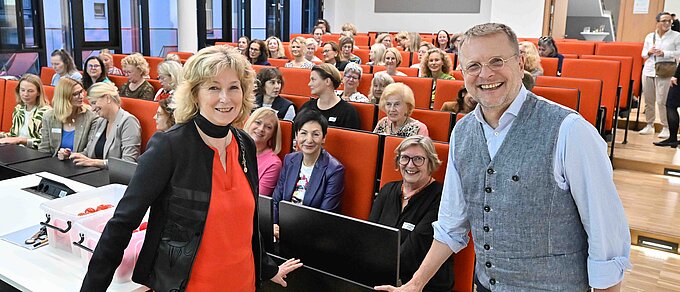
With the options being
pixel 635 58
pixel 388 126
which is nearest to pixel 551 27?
pixel 635 58

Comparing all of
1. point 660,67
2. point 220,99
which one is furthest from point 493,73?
point 660,67

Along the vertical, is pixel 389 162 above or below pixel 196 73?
below

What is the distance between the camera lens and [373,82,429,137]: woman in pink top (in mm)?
3539

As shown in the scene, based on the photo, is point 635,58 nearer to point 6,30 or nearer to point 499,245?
point 499,245

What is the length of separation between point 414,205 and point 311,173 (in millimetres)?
667

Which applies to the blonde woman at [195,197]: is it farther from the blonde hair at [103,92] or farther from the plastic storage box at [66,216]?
the blonde hair at [103,92]

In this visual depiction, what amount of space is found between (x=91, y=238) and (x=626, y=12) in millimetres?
10751

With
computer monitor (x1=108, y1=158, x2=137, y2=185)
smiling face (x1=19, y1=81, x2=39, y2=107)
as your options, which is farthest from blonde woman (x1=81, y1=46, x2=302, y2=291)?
smiling face (x1=19, y1=81, x2=39, y2=107)

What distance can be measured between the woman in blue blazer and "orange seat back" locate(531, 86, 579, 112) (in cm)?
186

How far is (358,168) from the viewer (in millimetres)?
2914

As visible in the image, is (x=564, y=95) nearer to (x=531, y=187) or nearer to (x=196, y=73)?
(x=531, y=187)

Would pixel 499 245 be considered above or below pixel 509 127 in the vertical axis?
below

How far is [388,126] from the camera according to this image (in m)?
3.72

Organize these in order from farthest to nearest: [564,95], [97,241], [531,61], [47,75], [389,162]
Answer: [47,75], [531,61], [564,95], [389,162], [97,241]
